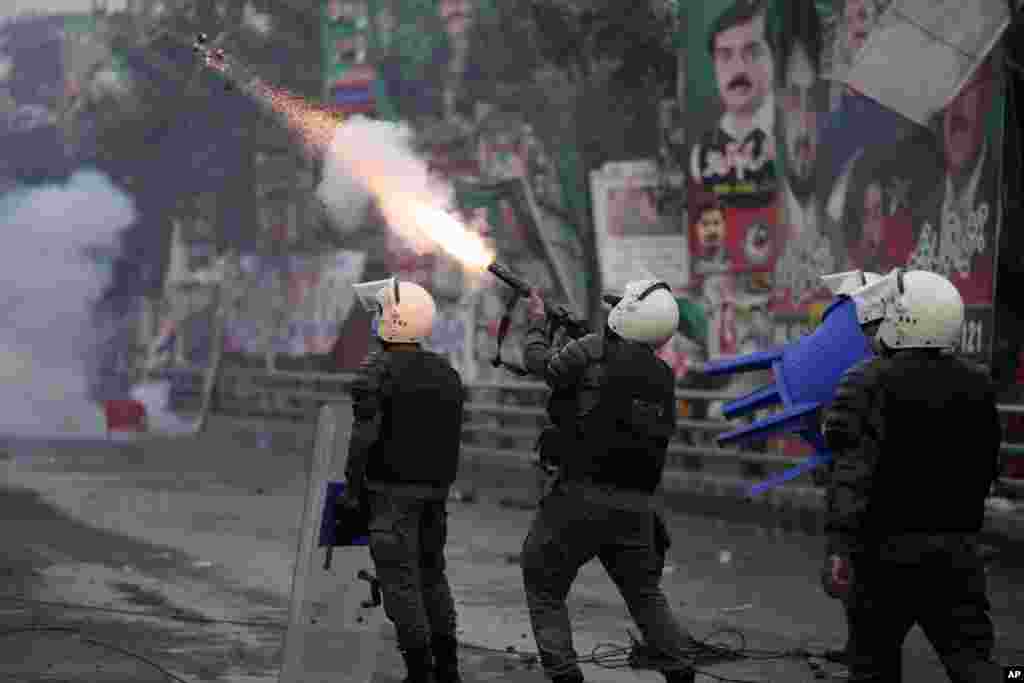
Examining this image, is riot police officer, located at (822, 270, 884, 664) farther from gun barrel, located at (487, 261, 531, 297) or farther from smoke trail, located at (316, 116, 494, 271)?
smoke trail, located at (316, 116, 494, 271)

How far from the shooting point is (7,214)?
1286 inches

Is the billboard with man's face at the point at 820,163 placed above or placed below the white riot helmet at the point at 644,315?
above

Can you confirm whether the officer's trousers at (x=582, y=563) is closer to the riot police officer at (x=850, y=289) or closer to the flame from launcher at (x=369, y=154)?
the riot police officer at (x=850, y=289)

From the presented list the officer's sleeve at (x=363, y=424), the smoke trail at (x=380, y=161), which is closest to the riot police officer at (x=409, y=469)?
the officer's sleeve at (x=363, y=424)

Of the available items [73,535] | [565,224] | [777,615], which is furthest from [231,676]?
[565,224]

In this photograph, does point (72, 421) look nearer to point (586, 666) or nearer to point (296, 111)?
point (296, 111)

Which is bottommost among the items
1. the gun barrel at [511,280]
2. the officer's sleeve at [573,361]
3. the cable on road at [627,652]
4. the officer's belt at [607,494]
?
the cable on road at [627,652]

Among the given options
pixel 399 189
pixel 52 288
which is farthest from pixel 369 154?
pixel 52 288

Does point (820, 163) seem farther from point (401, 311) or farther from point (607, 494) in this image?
point (607, 494)

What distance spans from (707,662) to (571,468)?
84.3 inches

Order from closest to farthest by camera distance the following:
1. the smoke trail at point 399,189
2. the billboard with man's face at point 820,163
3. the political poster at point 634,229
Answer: the smoke trail at point 399,189
the billboard with man's face at point 820,163
the political poster at point 634,229

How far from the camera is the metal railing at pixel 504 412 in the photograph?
17359 millimetres

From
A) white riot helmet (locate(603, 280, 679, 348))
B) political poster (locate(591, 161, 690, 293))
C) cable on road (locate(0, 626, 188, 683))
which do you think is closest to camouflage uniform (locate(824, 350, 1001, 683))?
white riot helmet (locate(603, 280, 679, 348))

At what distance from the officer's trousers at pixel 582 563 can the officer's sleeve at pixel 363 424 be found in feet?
2.60
